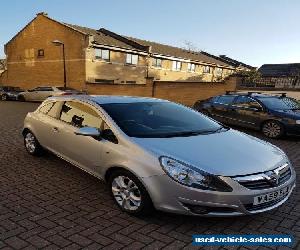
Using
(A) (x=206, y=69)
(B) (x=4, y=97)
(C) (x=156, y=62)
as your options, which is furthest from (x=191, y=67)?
(B) (x=4, y=97)

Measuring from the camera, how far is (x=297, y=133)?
360 inches

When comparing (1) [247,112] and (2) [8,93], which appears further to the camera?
(2) [8,93]

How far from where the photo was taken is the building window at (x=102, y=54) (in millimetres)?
27881

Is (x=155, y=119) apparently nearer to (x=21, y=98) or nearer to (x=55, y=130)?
(x=55, y=130)

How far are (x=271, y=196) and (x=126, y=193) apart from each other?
5.75ft

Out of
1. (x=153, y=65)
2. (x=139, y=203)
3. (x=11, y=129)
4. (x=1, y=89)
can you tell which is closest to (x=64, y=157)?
(x=139, y=203)

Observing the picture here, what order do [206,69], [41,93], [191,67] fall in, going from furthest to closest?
1. [206,69]
2. [191,67]
3. [41,93]

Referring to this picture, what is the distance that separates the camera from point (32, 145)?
6.34 m

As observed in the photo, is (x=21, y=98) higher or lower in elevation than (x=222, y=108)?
lower

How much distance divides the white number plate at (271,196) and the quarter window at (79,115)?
2335mm

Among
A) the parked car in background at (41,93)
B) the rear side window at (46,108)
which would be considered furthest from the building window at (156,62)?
the rear side window at (46,108)

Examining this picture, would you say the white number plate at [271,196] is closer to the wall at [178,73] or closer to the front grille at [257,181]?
the front grille at [257,181]

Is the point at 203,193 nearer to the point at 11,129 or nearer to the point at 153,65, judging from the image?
the point at 11,129

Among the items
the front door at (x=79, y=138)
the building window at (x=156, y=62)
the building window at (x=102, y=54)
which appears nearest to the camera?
the front door at (x=79, y=138)
